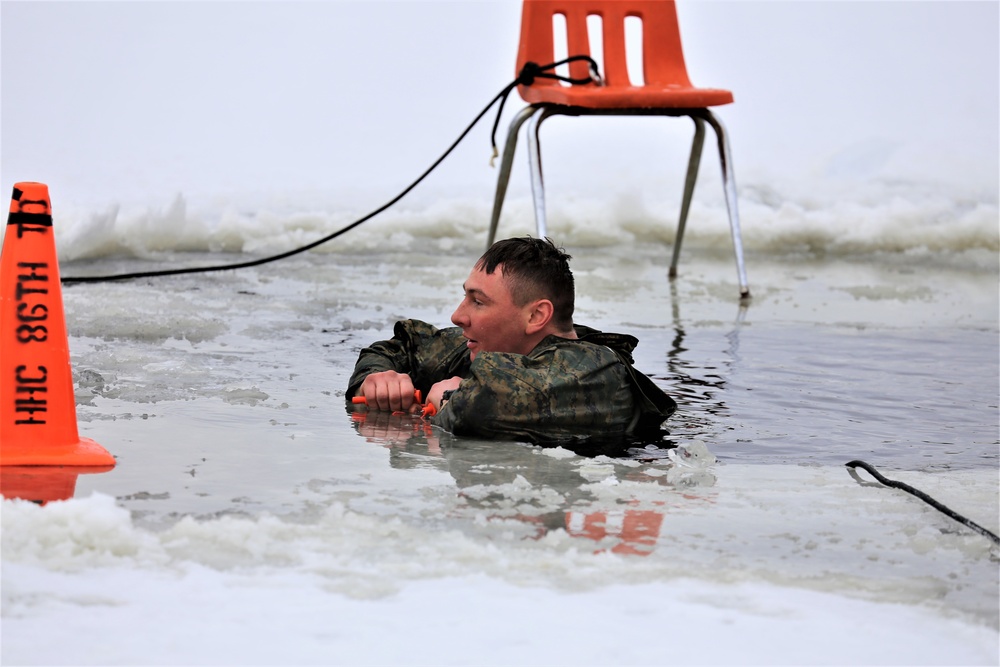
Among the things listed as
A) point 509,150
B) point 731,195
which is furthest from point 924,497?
point 731,195

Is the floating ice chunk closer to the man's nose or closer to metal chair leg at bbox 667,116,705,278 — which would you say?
the man's nose

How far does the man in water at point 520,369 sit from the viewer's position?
301cm

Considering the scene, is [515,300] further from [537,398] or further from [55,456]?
[55,456]

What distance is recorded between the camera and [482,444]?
117 inches

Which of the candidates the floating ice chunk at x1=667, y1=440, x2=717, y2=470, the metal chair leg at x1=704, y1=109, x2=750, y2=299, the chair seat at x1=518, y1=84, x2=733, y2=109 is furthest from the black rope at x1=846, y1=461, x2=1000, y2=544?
the metal chair leg at x1=704, y1=109, x2=750, y2=299

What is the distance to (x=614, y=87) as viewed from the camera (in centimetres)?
561

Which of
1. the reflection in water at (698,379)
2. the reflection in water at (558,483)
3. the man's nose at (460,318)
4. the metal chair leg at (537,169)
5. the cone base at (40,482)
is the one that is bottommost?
the reflection in water at (698,379)

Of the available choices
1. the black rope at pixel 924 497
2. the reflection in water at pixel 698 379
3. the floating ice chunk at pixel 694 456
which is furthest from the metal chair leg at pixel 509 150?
the black rope at pixel 924 497

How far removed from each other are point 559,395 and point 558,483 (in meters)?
0.48

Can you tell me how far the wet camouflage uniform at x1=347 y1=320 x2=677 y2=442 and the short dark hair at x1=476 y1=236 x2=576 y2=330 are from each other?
98 millimetres

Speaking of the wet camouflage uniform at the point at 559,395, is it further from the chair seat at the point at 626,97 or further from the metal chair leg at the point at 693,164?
the metal chair leg at the point at 693,164

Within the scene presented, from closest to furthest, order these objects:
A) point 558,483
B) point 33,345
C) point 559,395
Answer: point 558,483 < point 33,345 < point 559,395

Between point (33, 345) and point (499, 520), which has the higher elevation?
point (33, 345)

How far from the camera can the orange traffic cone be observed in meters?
2.64
